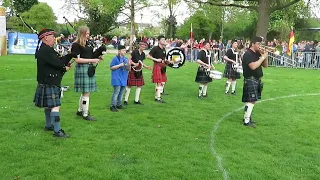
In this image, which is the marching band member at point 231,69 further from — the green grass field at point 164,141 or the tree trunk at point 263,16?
the tree trunk at point 263,16

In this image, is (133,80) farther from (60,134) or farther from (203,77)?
(60,134)

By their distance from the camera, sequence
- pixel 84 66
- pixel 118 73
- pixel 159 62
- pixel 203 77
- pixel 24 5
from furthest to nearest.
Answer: pixel 24 5 → pixel 203 77 → pixel 159 62 → pixel 118 73 → pixel 84 66

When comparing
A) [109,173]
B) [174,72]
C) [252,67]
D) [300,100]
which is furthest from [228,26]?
[109,173]

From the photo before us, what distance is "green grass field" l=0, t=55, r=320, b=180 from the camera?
490 cm

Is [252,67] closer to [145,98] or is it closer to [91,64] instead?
[91,64]

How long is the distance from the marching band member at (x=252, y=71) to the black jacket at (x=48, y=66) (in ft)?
11.6

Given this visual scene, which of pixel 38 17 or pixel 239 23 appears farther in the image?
pixel 239 23

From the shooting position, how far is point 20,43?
26688mm

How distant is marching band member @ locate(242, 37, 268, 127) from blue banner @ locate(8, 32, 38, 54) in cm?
2221

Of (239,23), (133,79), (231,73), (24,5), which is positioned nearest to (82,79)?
(133,79)

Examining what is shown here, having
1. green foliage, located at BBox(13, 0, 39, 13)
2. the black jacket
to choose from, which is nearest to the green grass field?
the black jacket

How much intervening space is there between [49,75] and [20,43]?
73.9 ft

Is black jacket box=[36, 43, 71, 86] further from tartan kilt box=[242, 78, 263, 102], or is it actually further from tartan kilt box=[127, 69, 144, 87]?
tartan kilt box=[242, 78, 263, 102]

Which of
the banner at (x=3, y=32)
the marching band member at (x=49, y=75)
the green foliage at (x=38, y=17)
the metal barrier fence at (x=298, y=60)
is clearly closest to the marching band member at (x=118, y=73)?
the marching band member at (x=49, y=75)
